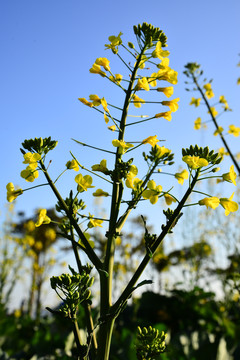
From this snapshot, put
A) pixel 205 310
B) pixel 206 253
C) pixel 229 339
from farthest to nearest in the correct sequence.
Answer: pixel 206 253, pixel 205 310, pixel 229 339

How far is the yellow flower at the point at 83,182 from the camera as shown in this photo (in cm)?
110

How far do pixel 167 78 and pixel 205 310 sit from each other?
530 cm

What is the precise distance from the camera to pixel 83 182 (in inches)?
43.8

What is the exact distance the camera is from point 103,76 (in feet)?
4.52

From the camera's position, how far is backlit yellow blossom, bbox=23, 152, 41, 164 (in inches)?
40.3

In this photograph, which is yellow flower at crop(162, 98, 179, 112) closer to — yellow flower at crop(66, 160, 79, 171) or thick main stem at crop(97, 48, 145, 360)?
thick main stem at crop(97, 48, 145, 360)

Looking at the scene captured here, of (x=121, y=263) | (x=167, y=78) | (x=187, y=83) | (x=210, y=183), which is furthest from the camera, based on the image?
(x=121, y=263)

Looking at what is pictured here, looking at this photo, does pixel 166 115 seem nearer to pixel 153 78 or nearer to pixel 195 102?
pixel 153 78

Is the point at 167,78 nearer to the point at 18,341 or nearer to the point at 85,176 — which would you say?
the point at 85,176

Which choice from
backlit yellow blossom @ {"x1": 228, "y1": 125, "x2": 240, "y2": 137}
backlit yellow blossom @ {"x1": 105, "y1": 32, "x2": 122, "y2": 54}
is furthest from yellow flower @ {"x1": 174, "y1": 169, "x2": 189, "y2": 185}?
backlit yellow blossom @ {"x1": 228, "y1": 125, "x2": 240, "y2": 137}

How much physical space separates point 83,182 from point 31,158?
0.64ft

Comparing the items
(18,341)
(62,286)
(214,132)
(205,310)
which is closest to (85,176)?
(62,286)

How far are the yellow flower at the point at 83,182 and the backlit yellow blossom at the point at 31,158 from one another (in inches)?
5.9

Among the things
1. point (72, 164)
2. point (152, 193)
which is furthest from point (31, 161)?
point (152, 193)
